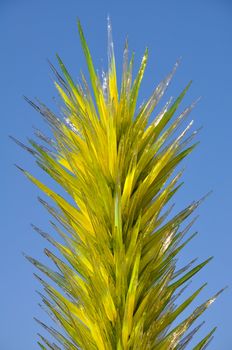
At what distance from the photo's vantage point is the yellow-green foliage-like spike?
142 cm

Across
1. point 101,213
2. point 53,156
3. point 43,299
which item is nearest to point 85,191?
point 101,213

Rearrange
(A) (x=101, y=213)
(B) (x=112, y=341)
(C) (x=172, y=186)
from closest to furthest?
(B) (x=112, y=341) < (A) (x=101, y=213) < (C) (x=172, y=186)

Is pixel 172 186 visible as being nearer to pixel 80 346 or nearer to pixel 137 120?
pixel 137 120

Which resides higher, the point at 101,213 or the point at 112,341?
the point at 101,213

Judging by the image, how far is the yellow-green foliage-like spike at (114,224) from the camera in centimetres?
142

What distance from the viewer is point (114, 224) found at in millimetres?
1500

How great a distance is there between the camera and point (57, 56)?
63.7 inches

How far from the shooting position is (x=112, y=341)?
1421mm

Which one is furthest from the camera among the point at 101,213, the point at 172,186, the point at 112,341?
the point at 172,186

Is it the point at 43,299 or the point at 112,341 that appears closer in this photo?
the point at 112,341

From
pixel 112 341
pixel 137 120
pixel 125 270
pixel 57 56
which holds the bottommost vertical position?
pixel 112 341

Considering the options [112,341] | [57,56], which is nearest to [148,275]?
[112,341]

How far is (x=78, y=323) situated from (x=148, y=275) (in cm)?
23

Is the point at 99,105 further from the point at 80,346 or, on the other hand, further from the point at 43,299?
the point at 80,346
